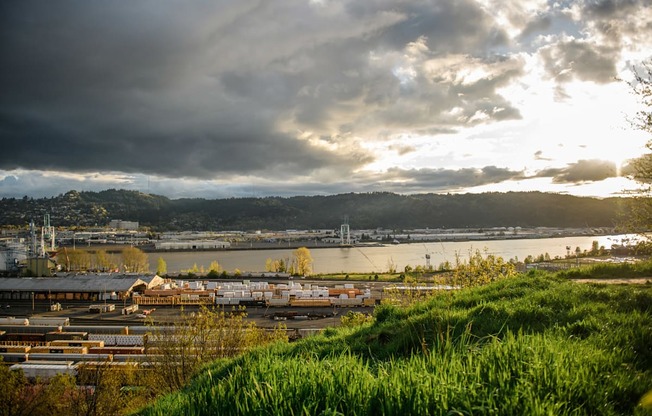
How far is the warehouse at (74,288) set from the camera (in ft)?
110

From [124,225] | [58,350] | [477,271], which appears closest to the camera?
[477,271]

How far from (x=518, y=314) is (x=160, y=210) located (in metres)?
165

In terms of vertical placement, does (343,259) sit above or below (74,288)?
below

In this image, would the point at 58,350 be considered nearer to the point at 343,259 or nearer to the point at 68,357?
the point at 68,357

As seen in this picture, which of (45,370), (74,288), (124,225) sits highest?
(124,225)

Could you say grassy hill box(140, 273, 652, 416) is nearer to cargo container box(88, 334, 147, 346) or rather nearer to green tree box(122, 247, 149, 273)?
cargo container box(88, 334, 147, 346)

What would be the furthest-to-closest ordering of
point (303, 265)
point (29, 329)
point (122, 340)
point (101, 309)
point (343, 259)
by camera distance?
point (343, 259), point (303, 265), point (101, 309), point (29, 329), point (122, 340)

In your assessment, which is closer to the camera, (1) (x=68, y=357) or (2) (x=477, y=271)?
(2) (x=477, y=271)

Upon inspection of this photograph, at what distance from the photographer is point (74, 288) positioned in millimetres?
34125

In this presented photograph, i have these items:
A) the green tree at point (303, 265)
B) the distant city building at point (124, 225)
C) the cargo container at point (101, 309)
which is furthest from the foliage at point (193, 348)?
the distant city building at point (124, 225)

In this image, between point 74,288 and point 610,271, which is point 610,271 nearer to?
point 610,271

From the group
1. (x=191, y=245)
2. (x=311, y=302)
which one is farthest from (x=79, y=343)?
(x=191, y=245)

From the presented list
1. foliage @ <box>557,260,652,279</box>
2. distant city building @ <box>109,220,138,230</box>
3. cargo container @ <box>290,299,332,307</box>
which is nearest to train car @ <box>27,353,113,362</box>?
cargo container @ <box>290,299,332,307</box>

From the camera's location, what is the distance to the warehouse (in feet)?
110
